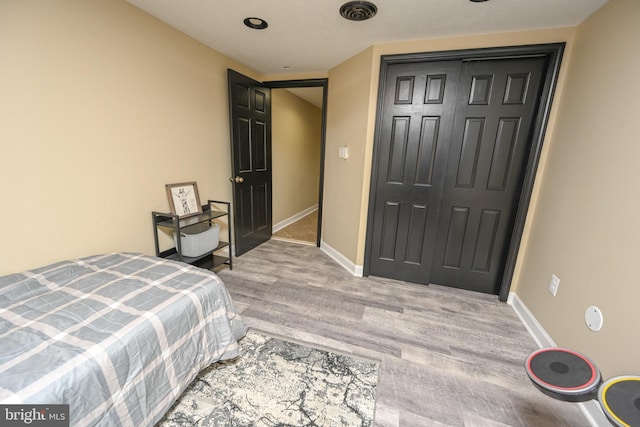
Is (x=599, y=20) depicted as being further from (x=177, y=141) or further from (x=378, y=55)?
(x=177, y=141)

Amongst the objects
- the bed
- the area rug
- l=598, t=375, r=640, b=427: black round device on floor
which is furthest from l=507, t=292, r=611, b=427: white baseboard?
the bed

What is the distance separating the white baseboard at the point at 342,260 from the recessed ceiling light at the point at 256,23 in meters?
2.33

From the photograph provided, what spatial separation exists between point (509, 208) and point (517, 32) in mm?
1412

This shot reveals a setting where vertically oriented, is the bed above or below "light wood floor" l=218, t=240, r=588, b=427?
above

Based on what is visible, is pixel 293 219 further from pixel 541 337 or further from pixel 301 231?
pixel 541 337

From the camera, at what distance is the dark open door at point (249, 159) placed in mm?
2842

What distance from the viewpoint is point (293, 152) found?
14.8 ft

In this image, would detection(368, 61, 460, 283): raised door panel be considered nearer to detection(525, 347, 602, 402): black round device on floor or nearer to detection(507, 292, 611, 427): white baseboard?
detection(507, 292, 611, 427): white baseboard

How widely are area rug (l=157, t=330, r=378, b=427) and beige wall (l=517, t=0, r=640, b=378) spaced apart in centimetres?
123

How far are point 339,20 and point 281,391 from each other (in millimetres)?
2491

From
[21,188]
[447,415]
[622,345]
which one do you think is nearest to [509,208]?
[622,345]

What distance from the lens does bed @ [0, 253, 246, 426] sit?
86 cm

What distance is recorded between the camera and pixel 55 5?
1.42 m

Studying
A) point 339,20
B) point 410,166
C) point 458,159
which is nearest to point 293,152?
point 410,166
